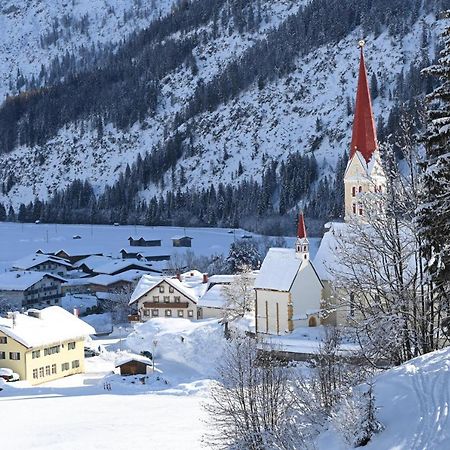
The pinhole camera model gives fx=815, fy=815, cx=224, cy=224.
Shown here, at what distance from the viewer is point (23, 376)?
4806cm

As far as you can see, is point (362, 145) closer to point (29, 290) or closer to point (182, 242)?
point (29, 290)

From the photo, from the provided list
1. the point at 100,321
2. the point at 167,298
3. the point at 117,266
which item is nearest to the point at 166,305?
the point at 167,298

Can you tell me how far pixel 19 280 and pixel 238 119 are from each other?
87503 mm

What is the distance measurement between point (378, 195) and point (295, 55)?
5752 inches

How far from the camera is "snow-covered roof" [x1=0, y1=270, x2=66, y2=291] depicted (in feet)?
254

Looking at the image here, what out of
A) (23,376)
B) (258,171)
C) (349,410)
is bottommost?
(23,376)

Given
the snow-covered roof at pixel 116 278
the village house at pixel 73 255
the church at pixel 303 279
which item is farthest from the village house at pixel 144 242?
the church at pixel 303 279

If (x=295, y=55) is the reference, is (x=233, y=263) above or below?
below

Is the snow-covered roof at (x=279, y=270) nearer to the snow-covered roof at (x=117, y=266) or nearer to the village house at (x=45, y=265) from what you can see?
the snow-covered roof at (x=117, y=266)

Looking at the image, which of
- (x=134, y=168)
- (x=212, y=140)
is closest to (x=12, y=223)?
(x=134, y=168)

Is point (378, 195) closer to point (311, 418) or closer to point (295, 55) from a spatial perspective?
point (311, 418)

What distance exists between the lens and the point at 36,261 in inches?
3617

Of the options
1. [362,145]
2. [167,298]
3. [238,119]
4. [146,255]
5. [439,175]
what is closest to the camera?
[439,175]

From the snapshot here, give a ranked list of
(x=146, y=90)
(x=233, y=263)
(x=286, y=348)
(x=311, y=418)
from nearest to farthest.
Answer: (x=311, y=418)
(x=286, y=348)
(x=233, y=263)
(x=146, y=90)
